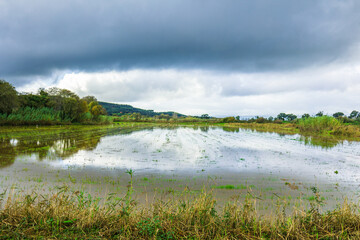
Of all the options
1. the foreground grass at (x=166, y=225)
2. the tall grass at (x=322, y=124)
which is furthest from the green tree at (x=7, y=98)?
the tall grass at (x=322, y=124)

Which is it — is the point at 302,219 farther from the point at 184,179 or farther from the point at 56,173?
the point at 56,173

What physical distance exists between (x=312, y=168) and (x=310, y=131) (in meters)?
34.1

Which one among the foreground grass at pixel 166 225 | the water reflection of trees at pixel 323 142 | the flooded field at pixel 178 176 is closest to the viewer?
the foreground grass at pixel 166 225

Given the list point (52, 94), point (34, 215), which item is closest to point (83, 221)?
point (34, 215)

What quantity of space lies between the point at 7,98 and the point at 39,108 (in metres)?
8.77

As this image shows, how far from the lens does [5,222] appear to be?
3.41 m

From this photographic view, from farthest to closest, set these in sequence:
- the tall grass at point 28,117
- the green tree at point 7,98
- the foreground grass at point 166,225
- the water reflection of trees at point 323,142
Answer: the green tree at point 7,98, the tall grass at point 28,117, the water reflection of trees at point 323,142, the foreground grass at point 166,225

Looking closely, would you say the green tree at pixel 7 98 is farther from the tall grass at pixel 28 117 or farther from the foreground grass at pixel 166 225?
the foreground grass at pixel 166 225

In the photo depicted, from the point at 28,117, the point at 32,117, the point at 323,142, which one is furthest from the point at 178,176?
the point at 32,117

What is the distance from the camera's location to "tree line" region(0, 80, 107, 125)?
30547 millimetres

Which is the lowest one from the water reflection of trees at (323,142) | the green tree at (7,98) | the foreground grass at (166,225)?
the water reflection of trees at (323,142)

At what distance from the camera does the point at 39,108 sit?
39.1 m

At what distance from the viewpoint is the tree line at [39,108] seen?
100 feet

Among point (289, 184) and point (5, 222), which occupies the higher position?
point (5, 222)
